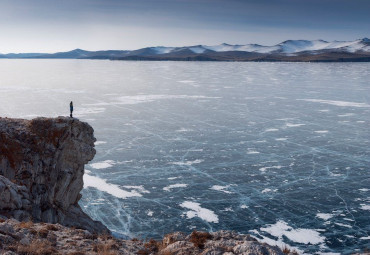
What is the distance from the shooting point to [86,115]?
125ft

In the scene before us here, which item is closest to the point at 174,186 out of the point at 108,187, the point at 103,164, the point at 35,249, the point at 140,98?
the point at 108,187

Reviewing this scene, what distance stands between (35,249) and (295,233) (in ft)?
36.9

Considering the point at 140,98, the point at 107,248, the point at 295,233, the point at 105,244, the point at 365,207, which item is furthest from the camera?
the point at 140,98

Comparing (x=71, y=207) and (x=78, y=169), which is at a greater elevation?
(x=78, y=169)

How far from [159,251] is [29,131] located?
1029 centimetres

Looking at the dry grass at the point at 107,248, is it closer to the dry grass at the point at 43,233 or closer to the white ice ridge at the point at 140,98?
the dry grass at the point at 43,233

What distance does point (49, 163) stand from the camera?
16.2 metres

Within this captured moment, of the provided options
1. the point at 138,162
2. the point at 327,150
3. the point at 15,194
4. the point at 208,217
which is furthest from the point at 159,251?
the point at 327,150

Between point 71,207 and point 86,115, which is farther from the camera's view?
point 86,115

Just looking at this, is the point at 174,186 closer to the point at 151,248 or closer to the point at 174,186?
the point at 174,186

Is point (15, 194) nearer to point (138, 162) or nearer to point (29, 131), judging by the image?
point (29, 131)

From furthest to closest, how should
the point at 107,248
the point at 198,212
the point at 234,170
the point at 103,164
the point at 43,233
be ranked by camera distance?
1. the point at 103,164
2. the point at 234,170
3. the point at 198,212
4. the point at 43,233
5. the point at 107,248

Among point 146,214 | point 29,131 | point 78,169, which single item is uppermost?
point 29,131

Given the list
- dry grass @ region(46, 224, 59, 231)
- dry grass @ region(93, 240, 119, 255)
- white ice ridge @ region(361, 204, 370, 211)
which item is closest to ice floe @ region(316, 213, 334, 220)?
white ice ridge @ region(361, 204, 370, 211)
